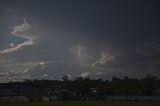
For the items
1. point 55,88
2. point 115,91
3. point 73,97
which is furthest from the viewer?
point 55,88

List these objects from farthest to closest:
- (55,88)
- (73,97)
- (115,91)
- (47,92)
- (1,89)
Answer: (55,88) → (115,91) → (47,92) → (73,97) → (1,89)

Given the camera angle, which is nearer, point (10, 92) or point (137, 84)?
point (10, 92)

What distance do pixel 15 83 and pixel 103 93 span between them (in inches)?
634

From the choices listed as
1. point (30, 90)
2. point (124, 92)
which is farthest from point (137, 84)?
point (30, 90)

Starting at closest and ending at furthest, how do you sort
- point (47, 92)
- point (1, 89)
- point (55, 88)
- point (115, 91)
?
point (1, 89) → point (47, 92) → point (115, 91) → point (55, 88)

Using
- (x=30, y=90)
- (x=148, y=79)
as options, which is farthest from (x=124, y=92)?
(x=30, y=90)

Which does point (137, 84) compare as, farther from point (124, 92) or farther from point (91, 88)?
point (91, 88)

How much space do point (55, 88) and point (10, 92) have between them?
54.9 feet

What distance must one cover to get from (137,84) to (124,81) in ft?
17.7

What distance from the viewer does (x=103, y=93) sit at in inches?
2295

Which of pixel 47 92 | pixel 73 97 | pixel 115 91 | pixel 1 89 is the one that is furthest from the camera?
pixel 115 91

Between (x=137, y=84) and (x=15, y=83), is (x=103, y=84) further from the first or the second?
(x=15, y=83)

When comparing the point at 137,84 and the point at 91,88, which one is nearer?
the point at 137,84

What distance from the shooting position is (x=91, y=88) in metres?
60.5
